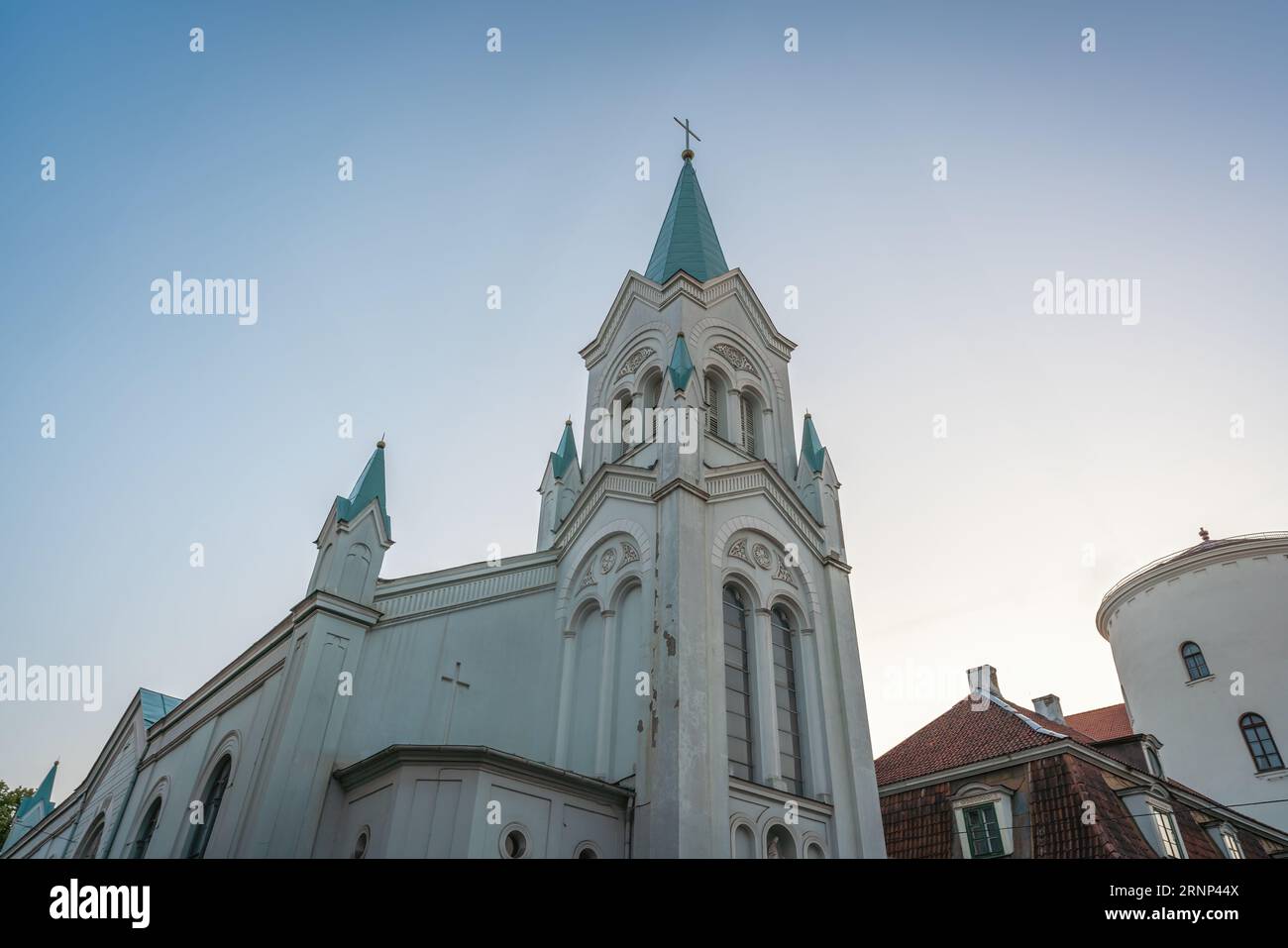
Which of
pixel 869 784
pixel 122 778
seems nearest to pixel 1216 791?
pixel 869 784

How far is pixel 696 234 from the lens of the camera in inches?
1059

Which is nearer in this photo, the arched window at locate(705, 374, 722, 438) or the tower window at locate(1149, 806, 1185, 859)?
the tower window at locate(1149, 806, 1185, 859)

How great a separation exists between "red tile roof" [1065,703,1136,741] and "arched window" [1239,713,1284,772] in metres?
5.21

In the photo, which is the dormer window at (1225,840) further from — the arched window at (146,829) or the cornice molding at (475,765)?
the arched window at (146,829)

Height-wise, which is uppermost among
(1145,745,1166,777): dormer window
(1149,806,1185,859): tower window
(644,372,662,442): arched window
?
(644,372,662,442): arched window

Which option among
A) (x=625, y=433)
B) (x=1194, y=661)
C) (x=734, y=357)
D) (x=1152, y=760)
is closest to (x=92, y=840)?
(x=625, y=433)

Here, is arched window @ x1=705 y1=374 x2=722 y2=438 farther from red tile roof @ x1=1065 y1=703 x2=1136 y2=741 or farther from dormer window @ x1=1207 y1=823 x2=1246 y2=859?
red tile roof @ x1=1065 y1=703 x2=1136 y2=741

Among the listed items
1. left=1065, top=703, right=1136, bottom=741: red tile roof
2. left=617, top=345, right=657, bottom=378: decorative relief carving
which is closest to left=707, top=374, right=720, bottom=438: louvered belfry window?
left=617, top=345, right=657, bottom=378: decorative relief carving

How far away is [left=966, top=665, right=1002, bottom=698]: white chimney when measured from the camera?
25.6 m

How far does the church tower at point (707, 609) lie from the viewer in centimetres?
1430

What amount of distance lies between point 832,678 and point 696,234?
50.8 ft

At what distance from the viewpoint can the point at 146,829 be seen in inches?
836

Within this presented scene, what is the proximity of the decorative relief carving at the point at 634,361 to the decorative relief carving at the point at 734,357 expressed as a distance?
5.99ft
